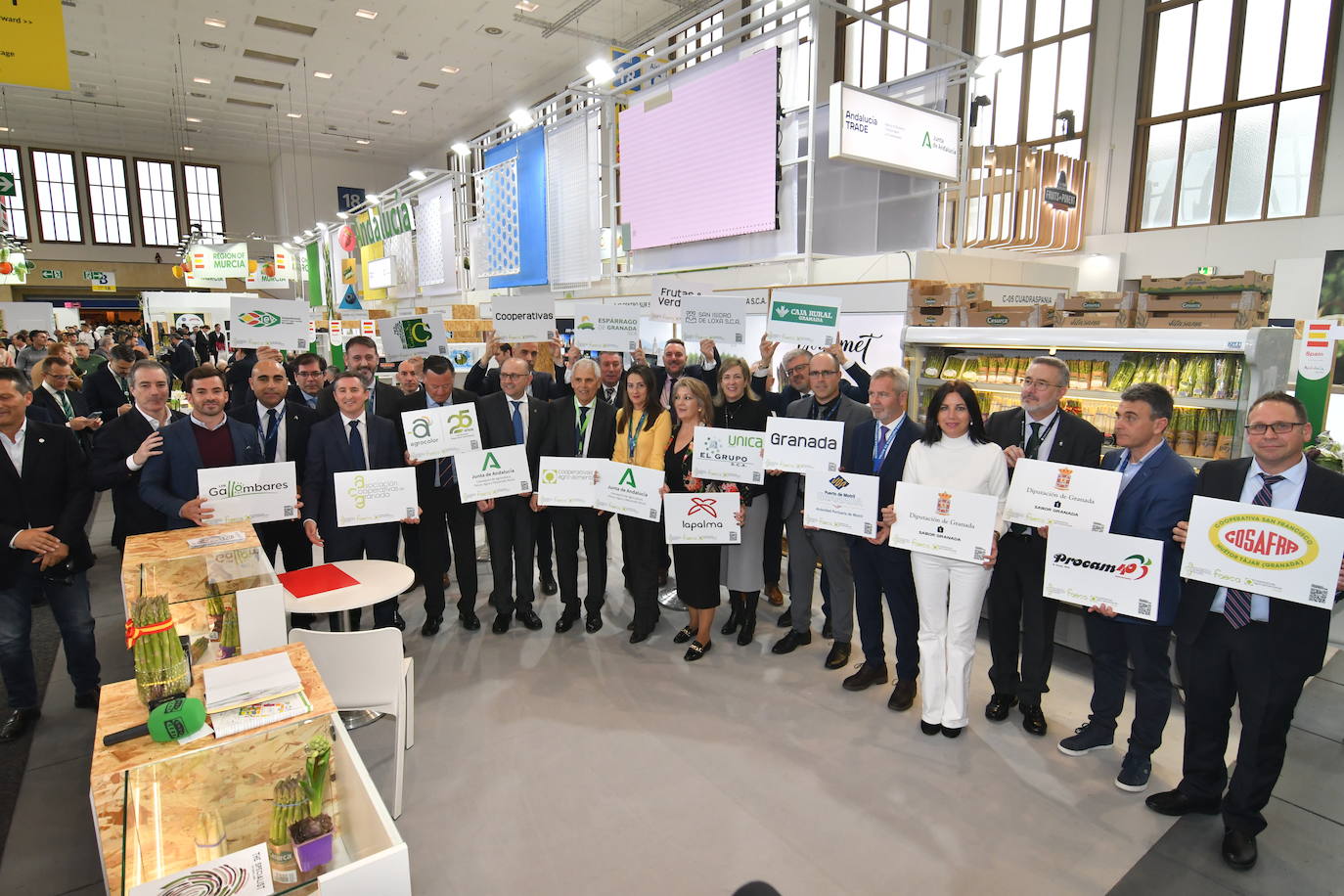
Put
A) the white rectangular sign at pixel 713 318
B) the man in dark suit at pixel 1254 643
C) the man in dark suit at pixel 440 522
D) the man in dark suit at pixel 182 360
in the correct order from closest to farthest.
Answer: the man in dark suit at pixel 1254 643
the man in dark suit at pixel 440 522
the white rectangular sign at pixel 713 318
the man in dark suit at pixel 182 360

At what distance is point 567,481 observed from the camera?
182 inches

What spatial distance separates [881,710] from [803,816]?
1.04 m

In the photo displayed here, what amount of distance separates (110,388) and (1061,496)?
865 cm

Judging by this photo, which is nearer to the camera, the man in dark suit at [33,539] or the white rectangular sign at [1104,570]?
the white rectangular sign at [1104,570]

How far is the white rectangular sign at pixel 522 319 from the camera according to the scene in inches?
250

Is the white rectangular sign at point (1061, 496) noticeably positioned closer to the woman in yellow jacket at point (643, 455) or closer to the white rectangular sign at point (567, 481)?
the woman in yellow jacket at point (643, 455)

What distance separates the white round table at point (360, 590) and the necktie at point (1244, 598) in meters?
3.66

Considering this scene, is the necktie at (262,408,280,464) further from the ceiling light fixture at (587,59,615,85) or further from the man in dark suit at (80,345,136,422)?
the ceiling light fixture at (587,59,615,85)

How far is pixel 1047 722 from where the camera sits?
12.8 ft

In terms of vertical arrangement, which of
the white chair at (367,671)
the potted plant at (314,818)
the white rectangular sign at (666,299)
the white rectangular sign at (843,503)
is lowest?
the white chair at (367,671)

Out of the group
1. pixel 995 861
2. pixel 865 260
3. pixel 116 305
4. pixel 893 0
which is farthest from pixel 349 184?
pixel 995 861

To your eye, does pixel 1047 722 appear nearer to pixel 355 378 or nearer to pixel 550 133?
pixel 355 378

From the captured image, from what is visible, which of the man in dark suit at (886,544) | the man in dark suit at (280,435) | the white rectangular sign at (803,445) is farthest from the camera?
the man in dark suit at (280,435)

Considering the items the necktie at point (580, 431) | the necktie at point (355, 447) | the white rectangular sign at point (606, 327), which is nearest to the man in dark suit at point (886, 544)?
the necktie at point (580, 431)
